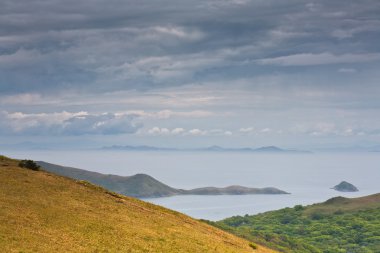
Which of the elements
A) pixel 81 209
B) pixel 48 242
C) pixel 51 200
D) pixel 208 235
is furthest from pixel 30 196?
pixel 208 235

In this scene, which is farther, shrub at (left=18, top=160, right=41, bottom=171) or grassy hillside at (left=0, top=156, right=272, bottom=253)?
shrub at (left=18, top=160, right=41, bottom=171)

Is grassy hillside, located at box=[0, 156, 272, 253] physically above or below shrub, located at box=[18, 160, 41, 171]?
below

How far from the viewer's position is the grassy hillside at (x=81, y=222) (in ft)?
147

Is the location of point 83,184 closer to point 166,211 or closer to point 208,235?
point 166,211

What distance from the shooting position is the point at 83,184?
71750 millimetres

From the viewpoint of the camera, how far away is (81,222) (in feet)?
169

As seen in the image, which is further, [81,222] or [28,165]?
[28,165]

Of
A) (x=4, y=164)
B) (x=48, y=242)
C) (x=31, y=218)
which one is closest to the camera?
(x=48, y=242)

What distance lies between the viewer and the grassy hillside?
4481 cm

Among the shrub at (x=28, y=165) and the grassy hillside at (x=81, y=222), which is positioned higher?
the shrub at (x=28, y=165)

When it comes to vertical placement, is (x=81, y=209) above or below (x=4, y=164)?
below

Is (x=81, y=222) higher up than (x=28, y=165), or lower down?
lower down

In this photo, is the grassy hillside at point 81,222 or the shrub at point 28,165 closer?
the grassy hillside at point 81,222

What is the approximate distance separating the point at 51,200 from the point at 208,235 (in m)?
19.7
